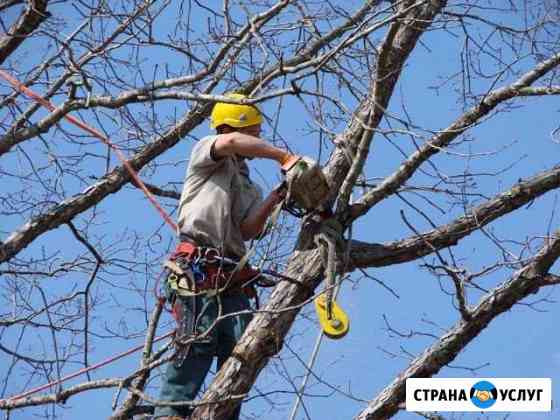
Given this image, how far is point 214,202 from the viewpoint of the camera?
5.14 metres

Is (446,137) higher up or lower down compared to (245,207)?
higher up

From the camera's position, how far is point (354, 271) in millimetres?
5273

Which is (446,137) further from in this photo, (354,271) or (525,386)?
(525,386)

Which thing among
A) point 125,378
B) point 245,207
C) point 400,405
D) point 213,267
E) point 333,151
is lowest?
point 125,378

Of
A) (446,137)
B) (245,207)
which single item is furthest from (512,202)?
(245,207)

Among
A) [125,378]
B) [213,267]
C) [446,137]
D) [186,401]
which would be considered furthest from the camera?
[446,137]

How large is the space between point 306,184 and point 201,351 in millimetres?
888

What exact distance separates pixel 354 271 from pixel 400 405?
671 millimetres

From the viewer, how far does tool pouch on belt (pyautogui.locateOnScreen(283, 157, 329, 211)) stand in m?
5.05

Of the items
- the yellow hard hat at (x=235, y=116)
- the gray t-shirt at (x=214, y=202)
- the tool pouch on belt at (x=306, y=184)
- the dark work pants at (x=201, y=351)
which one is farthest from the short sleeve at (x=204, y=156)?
the dark work pants at (x=201, y=351)

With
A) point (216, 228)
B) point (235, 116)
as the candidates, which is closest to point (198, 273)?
point (216, 228)

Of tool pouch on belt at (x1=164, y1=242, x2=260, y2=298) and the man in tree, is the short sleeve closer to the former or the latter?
the man in tree

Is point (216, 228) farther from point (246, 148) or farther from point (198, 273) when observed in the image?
point (246, 148)

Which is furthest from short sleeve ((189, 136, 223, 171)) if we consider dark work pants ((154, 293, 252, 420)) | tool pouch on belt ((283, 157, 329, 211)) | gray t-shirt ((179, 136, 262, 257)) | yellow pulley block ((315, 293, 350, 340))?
yellow pulley block ((315, 293, 350, 340))
